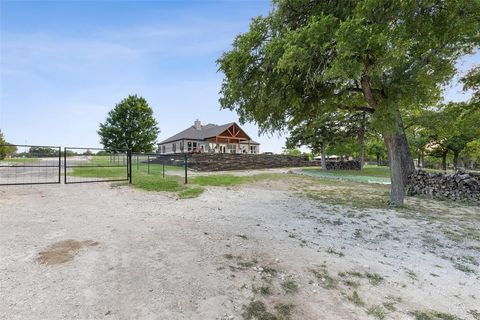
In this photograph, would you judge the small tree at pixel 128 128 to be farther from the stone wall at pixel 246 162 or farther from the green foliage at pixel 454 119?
the green foliage at pixel 454 119

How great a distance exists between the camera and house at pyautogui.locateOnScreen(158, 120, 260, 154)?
106ft

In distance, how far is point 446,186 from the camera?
351 inches

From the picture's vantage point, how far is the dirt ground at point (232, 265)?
2.26 meters

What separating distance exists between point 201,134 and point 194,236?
30809 millimetres

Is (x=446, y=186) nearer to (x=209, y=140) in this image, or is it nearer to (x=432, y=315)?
(x=432, y=315)

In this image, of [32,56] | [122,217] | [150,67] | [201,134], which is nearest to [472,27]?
Answer: [122,217]

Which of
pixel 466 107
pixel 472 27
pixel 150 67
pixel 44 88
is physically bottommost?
pixel 466 107

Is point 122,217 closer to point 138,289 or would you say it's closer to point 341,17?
point 138,289

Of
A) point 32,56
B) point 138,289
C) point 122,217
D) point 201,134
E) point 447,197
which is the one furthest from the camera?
point 201,134

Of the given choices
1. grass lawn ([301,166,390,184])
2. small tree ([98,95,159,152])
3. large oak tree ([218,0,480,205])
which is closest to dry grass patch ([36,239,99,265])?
large oak tree ([218,0,480,205])

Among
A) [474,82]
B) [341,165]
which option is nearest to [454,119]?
[474,82]

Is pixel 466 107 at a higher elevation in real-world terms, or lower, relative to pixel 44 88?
lower

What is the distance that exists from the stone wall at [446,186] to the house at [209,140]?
80.5 feet

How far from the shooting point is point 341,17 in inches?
218
